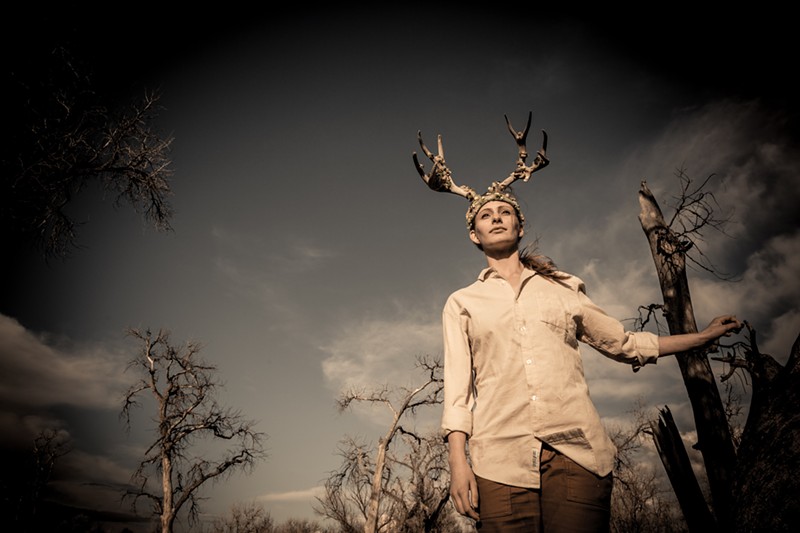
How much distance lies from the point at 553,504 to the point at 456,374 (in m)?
0.67

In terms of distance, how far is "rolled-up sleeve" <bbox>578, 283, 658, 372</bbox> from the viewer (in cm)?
205

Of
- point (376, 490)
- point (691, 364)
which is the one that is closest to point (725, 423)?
point (691, 364)

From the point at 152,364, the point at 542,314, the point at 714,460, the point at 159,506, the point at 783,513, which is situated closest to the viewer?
the point at 783,513

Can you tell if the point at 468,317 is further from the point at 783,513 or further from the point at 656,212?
the point at 656,212

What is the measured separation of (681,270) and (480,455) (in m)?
4.86

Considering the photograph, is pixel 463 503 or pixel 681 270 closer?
pixel 463 503

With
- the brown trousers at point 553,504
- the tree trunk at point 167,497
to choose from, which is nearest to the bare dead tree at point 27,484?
the tree trunk at point 167,497

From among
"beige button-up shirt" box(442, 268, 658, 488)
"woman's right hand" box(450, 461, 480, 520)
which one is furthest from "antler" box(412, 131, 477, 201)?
"woman's right hand" box(450, 461, 480, 520)

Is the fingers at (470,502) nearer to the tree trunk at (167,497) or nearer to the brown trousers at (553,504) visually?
the brown trousers at (553,504)

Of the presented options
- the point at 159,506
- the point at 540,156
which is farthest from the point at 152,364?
the point at 540,156

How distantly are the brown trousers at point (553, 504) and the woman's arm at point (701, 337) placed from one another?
0.85 m

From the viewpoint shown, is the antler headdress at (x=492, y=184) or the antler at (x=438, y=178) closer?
the antler headdress at (x=492, y=184)

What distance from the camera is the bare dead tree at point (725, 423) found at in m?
1.53

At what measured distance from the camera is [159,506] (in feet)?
52.8
